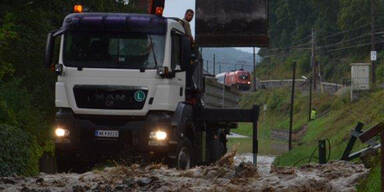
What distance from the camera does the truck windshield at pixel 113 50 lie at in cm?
1675

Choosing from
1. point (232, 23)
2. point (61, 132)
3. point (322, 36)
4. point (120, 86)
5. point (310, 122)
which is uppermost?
point (322, 36)

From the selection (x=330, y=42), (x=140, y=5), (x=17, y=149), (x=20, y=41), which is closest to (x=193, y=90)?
(x=17, y=149)

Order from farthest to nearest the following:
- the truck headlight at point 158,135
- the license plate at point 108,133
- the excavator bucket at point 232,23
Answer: the excavator bucket at point 232,23, the license plate at point 108,133, the truck headlight at point 158,135

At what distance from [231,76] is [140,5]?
52.9 m

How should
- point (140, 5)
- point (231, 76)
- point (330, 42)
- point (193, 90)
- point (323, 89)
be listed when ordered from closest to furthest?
point (193, 90), point (140, 5), point (231, 76), point (323, 89), point (330, 42)

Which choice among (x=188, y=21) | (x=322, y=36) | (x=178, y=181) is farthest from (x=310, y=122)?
(x=178, y=181)

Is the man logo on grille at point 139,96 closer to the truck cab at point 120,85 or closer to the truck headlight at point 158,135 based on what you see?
the truck cab at point 120,85

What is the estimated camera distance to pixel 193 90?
18703mm

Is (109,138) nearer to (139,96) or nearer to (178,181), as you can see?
(139,96)

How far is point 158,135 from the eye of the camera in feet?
55.5

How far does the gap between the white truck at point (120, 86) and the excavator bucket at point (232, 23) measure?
4840 mm

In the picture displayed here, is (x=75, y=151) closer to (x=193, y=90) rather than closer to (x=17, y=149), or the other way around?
(x=17, y=149)

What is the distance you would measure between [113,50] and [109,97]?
1.00m

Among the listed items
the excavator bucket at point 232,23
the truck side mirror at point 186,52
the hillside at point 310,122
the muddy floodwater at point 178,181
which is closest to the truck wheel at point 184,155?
the muddy floodwater at point 178,181
